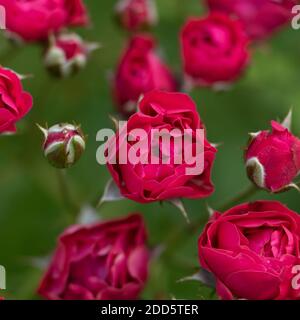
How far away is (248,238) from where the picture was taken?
52.5 inches

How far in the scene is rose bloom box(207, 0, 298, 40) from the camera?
179cm

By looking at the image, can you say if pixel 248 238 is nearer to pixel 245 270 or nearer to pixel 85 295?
pixel 245 270

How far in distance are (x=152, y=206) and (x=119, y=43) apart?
475 millimetres

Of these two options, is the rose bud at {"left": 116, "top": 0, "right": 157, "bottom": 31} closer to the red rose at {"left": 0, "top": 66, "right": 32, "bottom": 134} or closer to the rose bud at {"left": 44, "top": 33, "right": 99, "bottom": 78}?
the rose bud at {"left": 44, "top": 33, "right": 99, "bottom": 78}

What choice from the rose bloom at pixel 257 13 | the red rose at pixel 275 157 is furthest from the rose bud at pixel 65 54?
the red rose at pixel 275 157

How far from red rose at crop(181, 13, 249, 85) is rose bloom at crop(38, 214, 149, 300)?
39 centimetres

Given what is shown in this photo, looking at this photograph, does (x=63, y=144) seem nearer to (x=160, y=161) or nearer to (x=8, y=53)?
(x=160, y=161)

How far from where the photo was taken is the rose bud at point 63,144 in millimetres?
1348

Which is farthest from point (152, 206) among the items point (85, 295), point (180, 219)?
point (85, 295)

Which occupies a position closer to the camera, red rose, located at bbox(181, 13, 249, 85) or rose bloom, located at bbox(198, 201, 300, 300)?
rose bloom, located at bbox(198, 201, 300, 300)

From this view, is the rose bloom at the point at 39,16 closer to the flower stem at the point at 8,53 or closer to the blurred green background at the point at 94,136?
the flower stem at the point at 8,53

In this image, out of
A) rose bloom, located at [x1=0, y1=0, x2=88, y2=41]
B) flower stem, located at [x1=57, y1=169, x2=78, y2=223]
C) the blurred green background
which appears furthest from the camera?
the blurred green background

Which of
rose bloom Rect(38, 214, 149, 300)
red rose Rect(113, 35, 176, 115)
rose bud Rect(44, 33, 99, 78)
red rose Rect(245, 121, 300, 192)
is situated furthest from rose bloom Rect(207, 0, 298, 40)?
rose bloom Rect(38, 214, 149, 300)
